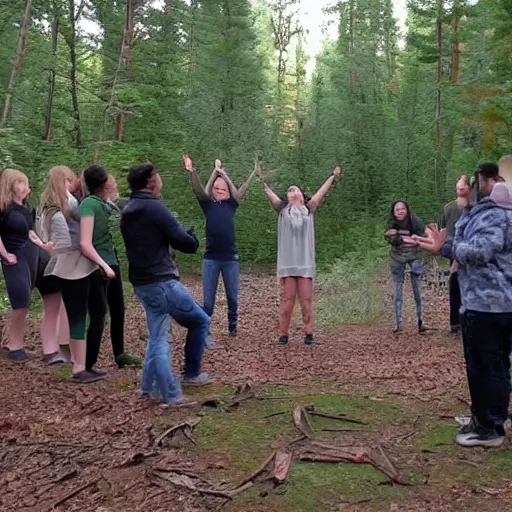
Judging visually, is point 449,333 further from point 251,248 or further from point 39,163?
point 251,248

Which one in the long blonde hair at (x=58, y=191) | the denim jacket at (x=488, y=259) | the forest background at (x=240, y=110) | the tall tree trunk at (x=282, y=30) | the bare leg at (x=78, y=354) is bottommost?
the bare leg at (x=78, y=354)

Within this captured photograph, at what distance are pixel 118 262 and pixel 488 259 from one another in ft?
12.0

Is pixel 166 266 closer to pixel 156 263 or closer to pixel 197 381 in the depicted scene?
pixel 156 263

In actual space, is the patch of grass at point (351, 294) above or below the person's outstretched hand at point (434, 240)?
below

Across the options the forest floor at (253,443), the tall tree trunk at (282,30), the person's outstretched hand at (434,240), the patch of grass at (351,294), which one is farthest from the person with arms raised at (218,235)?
the tall tree trunk at (282,30)

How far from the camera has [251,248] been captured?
1819 centimetres

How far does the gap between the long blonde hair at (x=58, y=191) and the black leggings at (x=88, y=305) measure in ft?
2.23

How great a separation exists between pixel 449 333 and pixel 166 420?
509 centimetres

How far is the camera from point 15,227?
6.12 meters

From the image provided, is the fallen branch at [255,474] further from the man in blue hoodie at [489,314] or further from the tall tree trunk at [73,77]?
the tall tree trunk at [73,77]

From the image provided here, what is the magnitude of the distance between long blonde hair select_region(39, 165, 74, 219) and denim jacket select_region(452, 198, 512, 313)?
140 inches

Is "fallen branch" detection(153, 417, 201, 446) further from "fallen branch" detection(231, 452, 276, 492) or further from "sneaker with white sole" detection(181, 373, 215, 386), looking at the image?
"sneaker with white sole" detection(181, 373, 215, 386)

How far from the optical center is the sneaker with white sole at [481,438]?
12.4 ft

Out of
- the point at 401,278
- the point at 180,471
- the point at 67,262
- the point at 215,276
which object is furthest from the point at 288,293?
the point at 180,471
